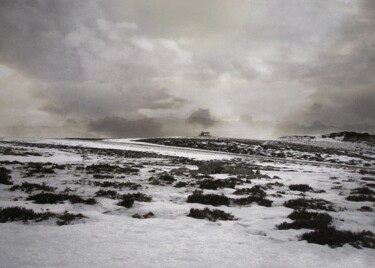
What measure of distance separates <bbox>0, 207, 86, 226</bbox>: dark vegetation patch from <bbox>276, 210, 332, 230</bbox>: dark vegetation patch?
250 inches

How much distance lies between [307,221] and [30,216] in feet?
27.8

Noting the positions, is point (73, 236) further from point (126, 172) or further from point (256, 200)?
point (126, 172)

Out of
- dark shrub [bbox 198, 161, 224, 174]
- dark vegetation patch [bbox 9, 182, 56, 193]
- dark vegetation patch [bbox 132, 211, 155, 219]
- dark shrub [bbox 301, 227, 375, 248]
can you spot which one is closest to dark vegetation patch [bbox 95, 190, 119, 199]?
dark vegetation patch [bbox 9, 182, 56, 193]

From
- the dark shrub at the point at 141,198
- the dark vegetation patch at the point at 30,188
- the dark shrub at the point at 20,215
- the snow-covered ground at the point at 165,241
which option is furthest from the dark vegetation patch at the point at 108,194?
the dark shrub at the point at 20,215

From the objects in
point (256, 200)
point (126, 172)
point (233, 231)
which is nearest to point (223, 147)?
point (126, 172)

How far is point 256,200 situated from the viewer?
1420cm

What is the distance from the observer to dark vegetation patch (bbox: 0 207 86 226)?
29.9ft

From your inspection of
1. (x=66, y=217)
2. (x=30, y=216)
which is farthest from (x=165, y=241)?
(x=30, y=216)

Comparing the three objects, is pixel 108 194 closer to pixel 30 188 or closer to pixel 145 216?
pixel 30 188

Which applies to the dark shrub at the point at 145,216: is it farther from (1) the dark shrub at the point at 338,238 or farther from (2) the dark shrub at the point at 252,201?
(1) the dark shrub at the point at 338,238

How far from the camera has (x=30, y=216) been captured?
937cm

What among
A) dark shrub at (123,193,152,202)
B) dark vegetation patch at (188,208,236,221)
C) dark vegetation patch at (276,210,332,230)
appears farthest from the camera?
dark shrub at (123,193,152,202)

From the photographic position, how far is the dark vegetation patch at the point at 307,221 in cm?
970

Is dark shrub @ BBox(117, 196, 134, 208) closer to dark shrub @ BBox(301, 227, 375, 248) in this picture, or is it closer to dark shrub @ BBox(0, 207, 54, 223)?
dark shrub @ BBox(0, 207, 54, 223)
